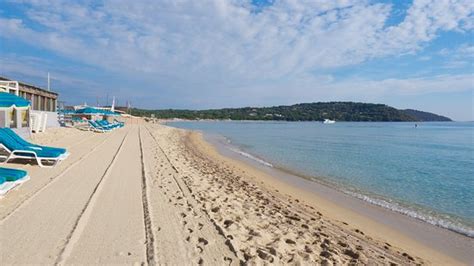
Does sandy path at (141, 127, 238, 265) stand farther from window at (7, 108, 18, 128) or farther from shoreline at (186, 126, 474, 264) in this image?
window at (7, 108, 18, 128)

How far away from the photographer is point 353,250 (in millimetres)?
5207

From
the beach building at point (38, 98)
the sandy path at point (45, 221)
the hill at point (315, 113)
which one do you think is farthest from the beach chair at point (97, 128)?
the hill at point (315, 113)

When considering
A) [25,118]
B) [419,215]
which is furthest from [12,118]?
[419,215]

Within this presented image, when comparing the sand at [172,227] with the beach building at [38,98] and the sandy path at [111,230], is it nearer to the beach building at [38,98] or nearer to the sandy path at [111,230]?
the sandy path at [111,230]

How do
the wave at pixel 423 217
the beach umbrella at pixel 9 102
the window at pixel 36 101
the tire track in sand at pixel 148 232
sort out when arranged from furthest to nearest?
the window at pixel 36 101 → the beach umbrella at pixel 9 102 → the wave at pixel 423 217 → the tire track in sand at pixel 148 232

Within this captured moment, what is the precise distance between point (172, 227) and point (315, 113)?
526 ft

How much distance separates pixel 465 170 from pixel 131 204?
16029mm

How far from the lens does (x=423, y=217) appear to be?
329 inches

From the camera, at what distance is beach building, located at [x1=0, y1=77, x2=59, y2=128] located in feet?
64.6

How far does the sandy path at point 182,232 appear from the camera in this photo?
3.99 metres

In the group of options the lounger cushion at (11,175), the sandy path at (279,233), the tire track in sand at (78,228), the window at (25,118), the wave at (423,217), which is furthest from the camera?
the window at (25,118)

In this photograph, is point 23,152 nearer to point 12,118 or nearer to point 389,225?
point 12,118

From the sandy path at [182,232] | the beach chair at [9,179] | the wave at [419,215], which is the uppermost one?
the beach chair at [9,179]

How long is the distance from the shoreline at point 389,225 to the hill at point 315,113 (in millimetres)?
130590
